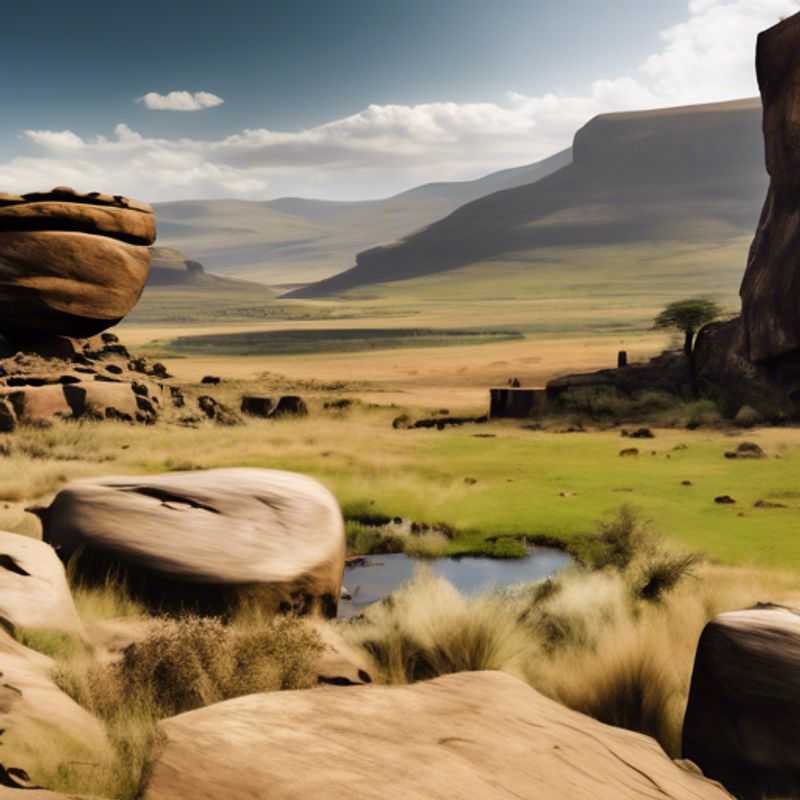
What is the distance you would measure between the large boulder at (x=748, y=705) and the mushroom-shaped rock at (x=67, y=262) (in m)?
24.9

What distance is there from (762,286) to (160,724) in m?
27.7

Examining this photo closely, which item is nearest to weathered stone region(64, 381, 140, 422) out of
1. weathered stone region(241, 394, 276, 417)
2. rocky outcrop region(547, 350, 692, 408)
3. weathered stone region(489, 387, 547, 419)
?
weathered stone region(241, 394, 276, 417)

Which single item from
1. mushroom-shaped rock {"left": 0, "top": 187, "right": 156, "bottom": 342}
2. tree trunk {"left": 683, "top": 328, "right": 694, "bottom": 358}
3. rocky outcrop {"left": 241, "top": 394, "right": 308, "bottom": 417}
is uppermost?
mushroom-shaped rock {"left": 0, "top": 187, "right": 156, "bottom": 342}

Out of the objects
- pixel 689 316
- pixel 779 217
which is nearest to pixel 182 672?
pixel 779 217

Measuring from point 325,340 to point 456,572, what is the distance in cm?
8087

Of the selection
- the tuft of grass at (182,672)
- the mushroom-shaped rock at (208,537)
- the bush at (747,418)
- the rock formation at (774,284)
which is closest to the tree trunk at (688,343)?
the rock formation at (774,284)

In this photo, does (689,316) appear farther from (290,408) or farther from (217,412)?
(217,412)

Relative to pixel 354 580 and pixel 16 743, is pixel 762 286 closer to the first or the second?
pixel 354 580

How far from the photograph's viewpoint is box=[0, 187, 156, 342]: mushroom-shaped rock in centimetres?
2747

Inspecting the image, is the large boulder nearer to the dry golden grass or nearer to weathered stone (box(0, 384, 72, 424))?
the dry golden grass

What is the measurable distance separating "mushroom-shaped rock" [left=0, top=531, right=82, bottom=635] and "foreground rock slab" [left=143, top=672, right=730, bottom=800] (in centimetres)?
283

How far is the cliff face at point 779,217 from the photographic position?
27.8m

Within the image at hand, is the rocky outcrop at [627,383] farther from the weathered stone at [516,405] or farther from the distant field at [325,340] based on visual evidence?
the distant field at [325,340]

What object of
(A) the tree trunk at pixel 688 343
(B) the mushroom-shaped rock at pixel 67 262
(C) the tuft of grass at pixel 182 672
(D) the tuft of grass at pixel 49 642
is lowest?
(C) the tuft of grass at pixel 182 672
